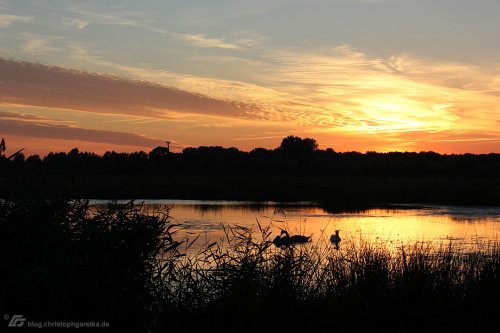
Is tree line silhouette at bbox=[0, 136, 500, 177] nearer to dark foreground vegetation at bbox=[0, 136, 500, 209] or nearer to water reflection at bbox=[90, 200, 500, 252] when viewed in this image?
dark foreground vegetation at bbox=[0, 136, 500, 209]

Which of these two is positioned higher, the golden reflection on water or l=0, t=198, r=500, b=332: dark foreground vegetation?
l=0, t=198, r=500, b=332: dark foreground vegetation

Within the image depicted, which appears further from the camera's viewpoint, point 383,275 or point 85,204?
point 383,275

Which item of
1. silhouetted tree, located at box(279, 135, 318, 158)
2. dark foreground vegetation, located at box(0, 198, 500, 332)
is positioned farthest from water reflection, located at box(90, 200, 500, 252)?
silhouetted tree, located at box(279, 135, 318, 158)

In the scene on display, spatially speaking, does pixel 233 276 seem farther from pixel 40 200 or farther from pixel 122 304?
pixel 40 200

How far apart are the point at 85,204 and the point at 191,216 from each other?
21.9m

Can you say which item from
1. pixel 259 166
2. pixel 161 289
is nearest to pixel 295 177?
pixel 259 166

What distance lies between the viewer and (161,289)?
22.1 feet

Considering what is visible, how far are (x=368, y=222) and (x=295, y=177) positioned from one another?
4408cm

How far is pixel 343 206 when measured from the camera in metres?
37.4

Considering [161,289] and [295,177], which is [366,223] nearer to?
[161,289]

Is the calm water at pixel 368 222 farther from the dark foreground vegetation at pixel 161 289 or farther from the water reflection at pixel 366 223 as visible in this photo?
the dark foreground vegetation at pixel 161 289

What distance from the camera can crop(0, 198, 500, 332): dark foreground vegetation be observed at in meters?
5.50

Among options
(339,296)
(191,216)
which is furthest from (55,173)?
(191,216)

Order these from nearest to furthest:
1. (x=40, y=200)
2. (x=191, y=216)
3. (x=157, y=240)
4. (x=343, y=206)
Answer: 1. (x=40, y=200)
2. (x=157, y=240)
3. (x=191, y=216)
4. (x=343, y=206)
